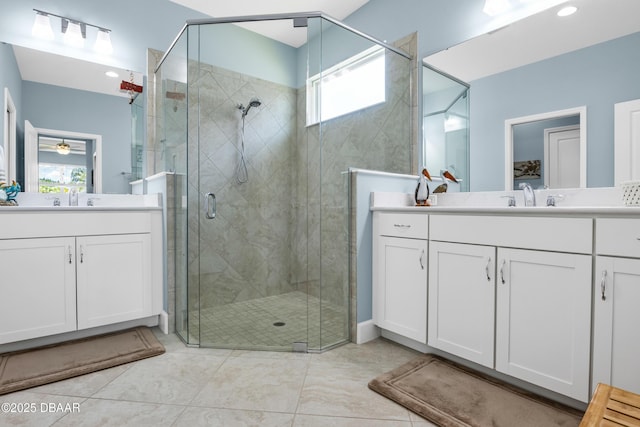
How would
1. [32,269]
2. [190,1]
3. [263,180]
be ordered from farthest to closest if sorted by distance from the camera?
1. [190,1]
2. [263,180]
3. [32,269]

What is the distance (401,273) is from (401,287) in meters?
0.09

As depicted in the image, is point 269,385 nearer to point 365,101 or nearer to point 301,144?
point 301,144

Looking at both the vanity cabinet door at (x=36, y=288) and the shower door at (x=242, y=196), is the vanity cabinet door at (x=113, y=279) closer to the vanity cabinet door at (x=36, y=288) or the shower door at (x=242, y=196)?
the vanity cabinet door at (x=36, y=288)

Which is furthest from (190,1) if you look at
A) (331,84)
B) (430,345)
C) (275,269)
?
(430,345)

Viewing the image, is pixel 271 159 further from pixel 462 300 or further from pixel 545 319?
pixel 545 319

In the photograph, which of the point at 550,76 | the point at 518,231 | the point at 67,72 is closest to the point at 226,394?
the point at 518,231

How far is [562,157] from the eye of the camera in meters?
1.90

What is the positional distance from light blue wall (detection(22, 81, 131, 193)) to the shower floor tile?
50.2 inches

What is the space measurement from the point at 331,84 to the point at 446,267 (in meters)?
1.54

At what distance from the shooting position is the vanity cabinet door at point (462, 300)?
1696 millimetres

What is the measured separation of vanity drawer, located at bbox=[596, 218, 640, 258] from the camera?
4.15 ft

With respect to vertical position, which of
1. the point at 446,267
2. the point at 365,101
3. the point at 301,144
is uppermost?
the point at 365,101

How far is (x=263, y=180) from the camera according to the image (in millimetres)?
2812

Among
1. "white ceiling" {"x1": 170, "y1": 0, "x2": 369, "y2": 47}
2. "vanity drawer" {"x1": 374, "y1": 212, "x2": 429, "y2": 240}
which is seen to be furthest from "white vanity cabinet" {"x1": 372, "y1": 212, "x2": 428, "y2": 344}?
"white ceiling" {"x1": 170, "y1": 0, "x2": 369, "y2": 47}
